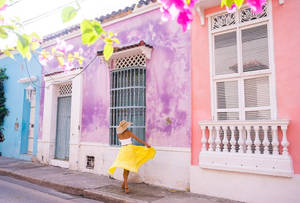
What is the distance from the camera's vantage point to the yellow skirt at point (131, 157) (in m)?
4.93

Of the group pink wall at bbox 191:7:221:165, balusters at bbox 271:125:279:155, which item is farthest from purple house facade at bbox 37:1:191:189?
balusters at bbox 271:125:279:155

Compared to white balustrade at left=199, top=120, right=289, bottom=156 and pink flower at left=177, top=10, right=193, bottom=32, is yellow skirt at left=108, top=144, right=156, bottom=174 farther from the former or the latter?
pink flower at left=177, top=10, right=193, bottom=32

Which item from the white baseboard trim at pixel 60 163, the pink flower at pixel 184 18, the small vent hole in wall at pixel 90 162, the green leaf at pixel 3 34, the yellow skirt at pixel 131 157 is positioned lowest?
the white baseboard trim at pixel 60 163

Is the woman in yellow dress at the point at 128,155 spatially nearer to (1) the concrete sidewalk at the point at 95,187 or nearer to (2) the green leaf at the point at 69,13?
(1) the concrete sidewalk at the point at 95,187

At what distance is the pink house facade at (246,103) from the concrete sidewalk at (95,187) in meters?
0.55

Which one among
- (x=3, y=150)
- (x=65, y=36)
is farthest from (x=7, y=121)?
(x=65, y=36)

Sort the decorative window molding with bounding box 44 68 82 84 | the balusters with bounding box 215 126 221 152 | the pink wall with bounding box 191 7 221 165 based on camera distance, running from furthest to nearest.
Answer: the decorative window molding with bounding box 44 68 82 84
the pink wall with bounding box 191 7 221 165
the balusters with bounding box 215 126 221 152

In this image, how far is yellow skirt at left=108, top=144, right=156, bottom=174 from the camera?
194 inches

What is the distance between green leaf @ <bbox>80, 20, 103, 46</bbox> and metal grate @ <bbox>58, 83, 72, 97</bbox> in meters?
7.57

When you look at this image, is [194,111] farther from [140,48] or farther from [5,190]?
[5,190]

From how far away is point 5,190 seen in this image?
5.40 m

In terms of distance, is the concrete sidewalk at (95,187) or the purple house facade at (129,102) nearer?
the concrete sidewalk at (95,187)

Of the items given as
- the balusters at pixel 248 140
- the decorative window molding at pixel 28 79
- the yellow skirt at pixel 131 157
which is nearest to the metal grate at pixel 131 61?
the yellow skirt at pixel 131 157

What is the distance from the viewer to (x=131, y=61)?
6672mm
